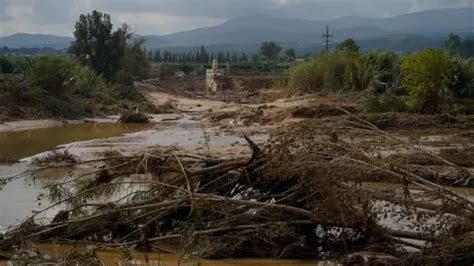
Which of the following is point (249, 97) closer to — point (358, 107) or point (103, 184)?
point (358, 107)

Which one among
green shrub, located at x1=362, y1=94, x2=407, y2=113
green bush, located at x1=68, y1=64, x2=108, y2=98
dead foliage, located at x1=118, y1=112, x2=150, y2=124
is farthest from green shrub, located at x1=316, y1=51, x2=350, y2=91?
green bush, located at x1=68, y1=64, x2=108, y2=98

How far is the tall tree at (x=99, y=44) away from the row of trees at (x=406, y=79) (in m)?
17.8

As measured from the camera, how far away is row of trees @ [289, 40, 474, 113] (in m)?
32.4

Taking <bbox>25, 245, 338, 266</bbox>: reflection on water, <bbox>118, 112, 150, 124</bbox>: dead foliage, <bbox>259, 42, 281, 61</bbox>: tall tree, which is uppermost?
<bbox>25, 245, 338, 266</bbox>: reflection on water

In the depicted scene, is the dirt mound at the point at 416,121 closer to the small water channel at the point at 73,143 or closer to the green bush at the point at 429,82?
the green bush at the point at 429,82

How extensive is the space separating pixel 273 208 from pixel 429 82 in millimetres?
23269

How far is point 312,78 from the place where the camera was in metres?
51.3

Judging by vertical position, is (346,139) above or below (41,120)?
above

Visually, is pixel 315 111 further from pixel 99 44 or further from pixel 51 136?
pixel 99 44

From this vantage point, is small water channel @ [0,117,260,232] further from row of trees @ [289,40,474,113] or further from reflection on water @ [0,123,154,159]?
row of trees @ [289,40,474,113]

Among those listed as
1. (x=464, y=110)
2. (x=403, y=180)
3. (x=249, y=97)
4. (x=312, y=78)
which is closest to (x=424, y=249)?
(x=403, y=180)

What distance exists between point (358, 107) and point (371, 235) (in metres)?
24.1

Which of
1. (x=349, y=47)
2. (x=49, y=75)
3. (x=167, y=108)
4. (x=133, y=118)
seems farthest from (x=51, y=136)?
(x=349, y=47)

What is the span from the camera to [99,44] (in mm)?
58000
